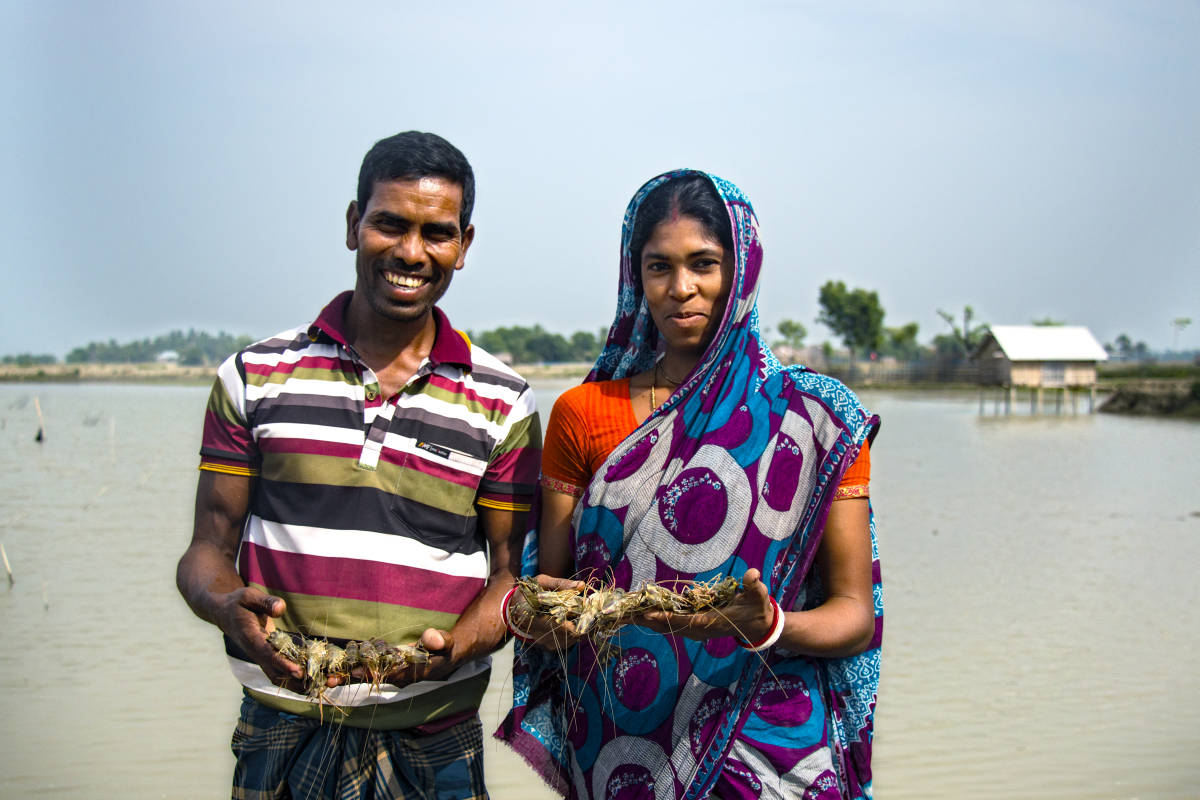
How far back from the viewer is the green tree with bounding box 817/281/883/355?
223 ft

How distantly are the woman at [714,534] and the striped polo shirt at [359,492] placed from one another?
0.21 meters

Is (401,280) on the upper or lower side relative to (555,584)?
upper

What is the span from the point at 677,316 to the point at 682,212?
25 centimetres

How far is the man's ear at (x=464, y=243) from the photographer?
267cm

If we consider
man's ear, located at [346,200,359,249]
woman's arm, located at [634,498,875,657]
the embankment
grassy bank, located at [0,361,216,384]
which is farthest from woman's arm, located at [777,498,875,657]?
grassy bank, located at [0,361,216,384]

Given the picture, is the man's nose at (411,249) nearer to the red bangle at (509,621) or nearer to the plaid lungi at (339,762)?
the red bangle at (509,621)

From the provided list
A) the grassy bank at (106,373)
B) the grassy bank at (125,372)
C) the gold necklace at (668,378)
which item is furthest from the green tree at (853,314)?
the gold necklace at (668,378)

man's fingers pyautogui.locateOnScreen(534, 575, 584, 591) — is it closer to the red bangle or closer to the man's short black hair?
the red bangle

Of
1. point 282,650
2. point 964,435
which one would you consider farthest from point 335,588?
point 964,435

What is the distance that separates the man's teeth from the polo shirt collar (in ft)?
0.51

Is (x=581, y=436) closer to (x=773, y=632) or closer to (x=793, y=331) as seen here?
(x=773, y=632)

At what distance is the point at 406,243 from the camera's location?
8.29 feet

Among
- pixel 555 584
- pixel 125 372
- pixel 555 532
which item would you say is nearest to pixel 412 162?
→ pixel 555 532

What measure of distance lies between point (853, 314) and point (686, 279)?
68.6 metres
